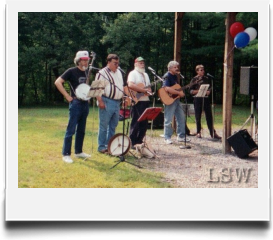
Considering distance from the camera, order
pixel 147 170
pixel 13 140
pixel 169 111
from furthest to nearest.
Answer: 1. pixel 169 111
2. pixel 147 170
3. pixel 13 140

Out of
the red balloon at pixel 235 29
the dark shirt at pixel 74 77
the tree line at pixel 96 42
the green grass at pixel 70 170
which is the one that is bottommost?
the green grass at pixel 70 170

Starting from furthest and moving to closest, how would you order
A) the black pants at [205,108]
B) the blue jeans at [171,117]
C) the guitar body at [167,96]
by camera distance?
the black pants at [205,108] → the blue jeans at [171,117] → the guitar body at [167,96]

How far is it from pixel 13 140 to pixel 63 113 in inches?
335

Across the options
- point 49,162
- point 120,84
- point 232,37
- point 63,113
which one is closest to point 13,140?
point 49,162

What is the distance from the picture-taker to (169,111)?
328 inches

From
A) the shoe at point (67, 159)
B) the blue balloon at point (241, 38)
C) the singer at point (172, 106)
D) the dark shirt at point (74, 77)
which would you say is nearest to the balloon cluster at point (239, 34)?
the blue balloon at point (241, 38)

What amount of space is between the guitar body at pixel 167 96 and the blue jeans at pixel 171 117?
12 centimetres

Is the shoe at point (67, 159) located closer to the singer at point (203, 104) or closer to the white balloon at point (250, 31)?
the singer at point (203, 104)

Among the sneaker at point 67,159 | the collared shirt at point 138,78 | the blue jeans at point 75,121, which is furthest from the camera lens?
the collared shirt at point 138,78

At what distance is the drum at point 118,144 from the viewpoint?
21.6 feet

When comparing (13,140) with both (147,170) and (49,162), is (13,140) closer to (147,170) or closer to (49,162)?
(49,162)

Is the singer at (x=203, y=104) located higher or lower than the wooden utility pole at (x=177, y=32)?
lower

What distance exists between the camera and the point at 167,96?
26.9 feet

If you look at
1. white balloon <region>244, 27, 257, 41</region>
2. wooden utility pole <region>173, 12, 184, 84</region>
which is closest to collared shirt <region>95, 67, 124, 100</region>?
white balloon <region>244, 27, 257, 41</region>
